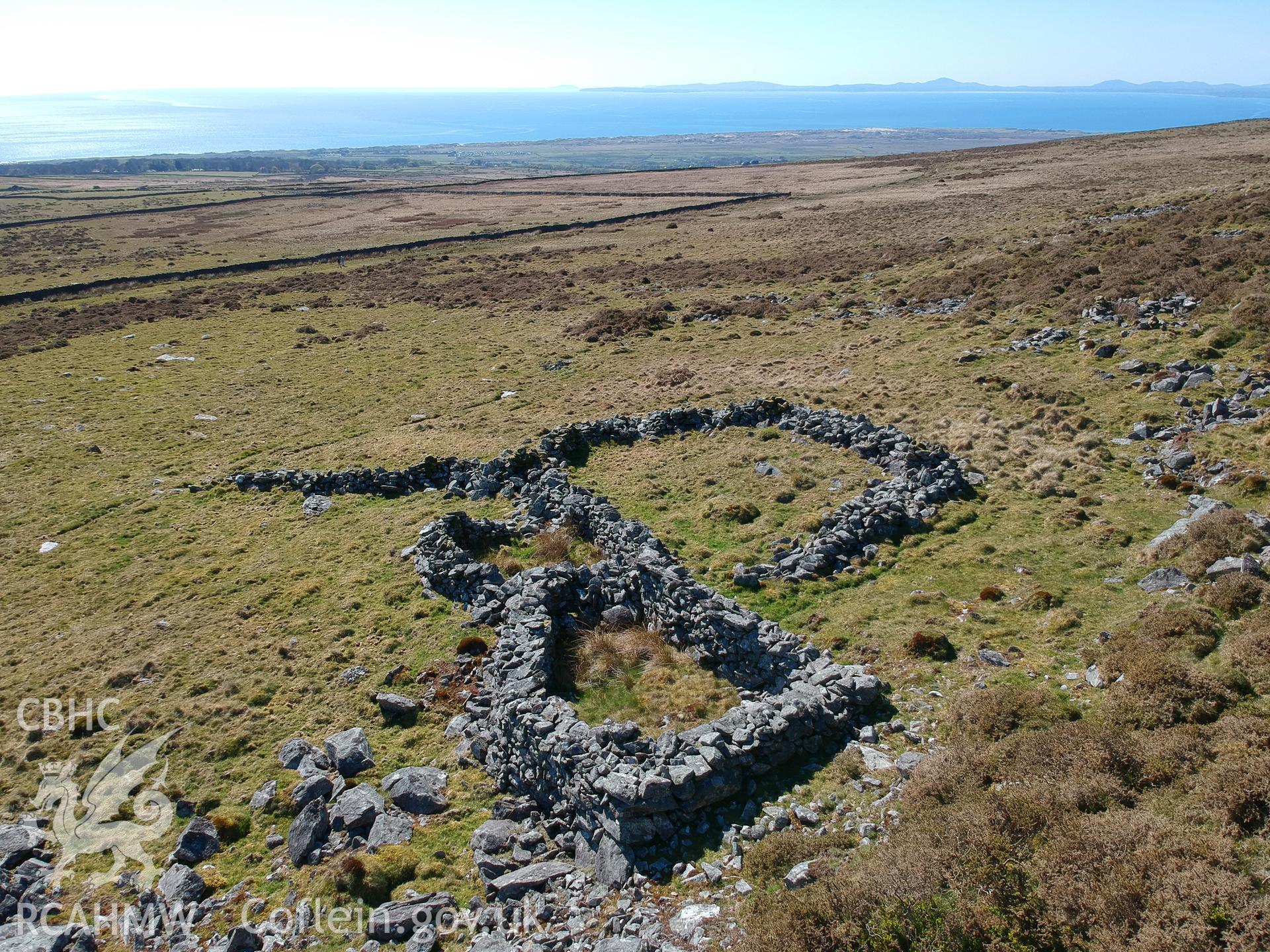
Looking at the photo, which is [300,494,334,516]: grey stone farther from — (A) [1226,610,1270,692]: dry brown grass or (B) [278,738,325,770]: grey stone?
(A) [1226,610,1270,692]: dry brown grass

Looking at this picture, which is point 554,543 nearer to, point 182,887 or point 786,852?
point 182,887

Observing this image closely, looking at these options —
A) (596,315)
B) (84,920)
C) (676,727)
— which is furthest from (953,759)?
(596,315)

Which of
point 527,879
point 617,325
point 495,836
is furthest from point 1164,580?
point 617,325

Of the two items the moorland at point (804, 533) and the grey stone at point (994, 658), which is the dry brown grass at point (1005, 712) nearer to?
the moorland at point (804, 533)

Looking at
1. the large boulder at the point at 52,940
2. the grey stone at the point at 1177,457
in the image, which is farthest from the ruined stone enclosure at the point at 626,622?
the large boulder at the point at 52,940

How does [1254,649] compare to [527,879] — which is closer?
[527,879]

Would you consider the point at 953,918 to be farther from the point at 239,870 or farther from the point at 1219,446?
the point at 1219,446
